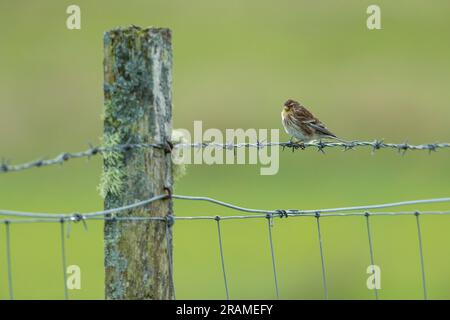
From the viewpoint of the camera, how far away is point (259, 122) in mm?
27062

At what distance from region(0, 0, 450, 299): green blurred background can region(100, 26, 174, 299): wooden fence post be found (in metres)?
8.75

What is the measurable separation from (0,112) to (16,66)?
526 cm

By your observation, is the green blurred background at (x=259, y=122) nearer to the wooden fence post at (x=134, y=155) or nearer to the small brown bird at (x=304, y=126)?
the small brown bird at (x=304, y=126)

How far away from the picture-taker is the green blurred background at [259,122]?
55.6 ft

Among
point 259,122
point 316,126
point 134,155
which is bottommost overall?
point 134,155

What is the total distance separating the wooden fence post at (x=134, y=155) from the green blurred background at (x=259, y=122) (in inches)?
344

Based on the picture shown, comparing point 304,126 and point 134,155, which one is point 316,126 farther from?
point 134,155

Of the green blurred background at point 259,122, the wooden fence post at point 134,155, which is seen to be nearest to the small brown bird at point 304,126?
the green blurred background at point 259,122

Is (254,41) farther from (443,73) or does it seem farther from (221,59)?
(443,73)

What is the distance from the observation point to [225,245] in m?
17.8

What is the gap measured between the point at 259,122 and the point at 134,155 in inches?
842

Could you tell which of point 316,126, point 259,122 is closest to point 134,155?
point 316,126

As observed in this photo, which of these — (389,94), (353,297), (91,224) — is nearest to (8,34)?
(389,94)

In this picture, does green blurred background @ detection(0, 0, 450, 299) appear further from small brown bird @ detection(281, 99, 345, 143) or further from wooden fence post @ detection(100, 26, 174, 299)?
wooden fence post @ detection(100, 26, 174, 299)
